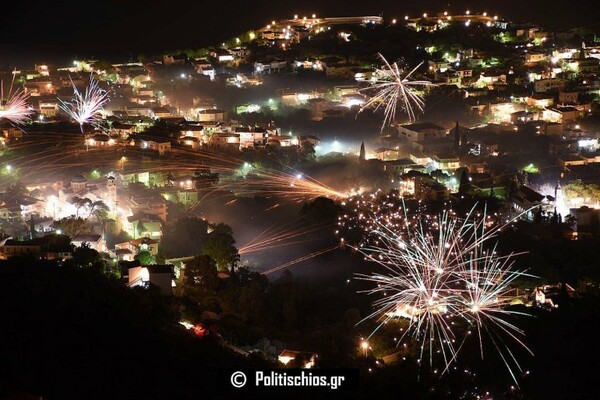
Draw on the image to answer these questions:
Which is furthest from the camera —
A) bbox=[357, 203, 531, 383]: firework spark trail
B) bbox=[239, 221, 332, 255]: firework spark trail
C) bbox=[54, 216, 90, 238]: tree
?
bbox=[239, 221, 332, 255]: firework spark trail

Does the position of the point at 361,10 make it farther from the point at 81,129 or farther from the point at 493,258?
the point at 493,258

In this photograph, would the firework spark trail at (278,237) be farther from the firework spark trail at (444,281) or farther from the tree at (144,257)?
the tree at (144,257)

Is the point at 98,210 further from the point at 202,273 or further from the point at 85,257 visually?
the point at 202,273

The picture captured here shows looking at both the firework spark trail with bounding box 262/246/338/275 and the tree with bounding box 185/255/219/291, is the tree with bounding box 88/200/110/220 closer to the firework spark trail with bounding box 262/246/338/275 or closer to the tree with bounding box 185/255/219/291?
the tree with bounding box 185/255/219/291

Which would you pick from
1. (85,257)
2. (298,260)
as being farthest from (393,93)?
(85,257)

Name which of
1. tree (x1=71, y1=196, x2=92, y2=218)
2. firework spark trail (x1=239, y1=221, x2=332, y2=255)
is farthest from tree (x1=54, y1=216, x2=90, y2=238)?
firework spark trail (x1=239, y1=221, x2=332, y2=255)

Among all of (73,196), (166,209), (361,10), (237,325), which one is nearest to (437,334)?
(237,325)
